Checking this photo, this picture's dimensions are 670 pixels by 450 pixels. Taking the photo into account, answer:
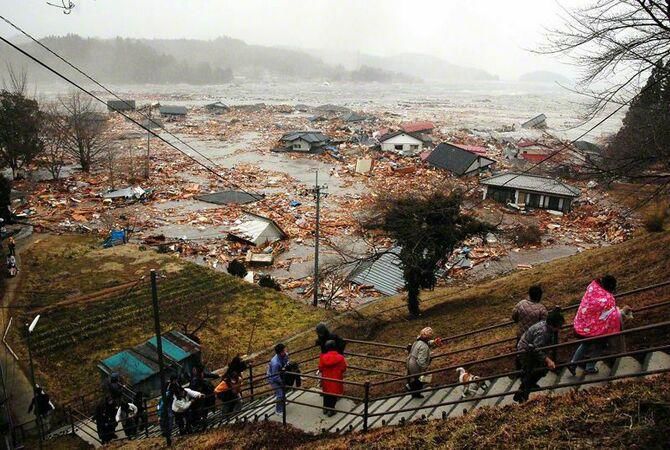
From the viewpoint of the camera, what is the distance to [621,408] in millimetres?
4207

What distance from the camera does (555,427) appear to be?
4.24 meters

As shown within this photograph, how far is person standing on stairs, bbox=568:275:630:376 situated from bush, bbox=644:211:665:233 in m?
14.2

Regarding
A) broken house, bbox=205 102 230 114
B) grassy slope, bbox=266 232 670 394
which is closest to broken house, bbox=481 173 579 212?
grassy slope, bbox=266 232 670 394

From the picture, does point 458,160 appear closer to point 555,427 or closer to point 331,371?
point 331,371

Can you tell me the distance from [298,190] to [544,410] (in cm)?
3037

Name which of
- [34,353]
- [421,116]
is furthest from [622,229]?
[421,116]

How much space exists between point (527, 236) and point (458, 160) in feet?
51.7

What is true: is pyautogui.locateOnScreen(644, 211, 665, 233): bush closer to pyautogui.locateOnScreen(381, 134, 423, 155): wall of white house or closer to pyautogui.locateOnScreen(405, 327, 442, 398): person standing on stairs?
pyautogui.locateOnScreen(405, 327, 442, 398): person standing on stairs

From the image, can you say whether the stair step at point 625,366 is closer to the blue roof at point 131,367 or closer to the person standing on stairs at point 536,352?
the person standing on stairs at point 536,352

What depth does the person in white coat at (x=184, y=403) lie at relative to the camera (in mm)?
7271

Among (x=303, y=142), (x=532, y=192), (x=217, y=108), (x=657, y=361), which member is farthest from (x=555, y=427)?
(x=217, y=108)

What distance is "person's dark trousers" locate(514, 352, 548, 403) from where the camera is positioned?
4.82m

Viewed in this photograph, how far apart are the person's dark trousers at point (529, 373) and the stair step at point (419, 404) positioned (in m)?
1.18

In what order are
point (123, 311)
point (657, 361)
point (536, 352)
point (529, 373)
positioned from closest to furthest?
point (529, 373), point (536, 352), point (657, 361), point (123, 311)
